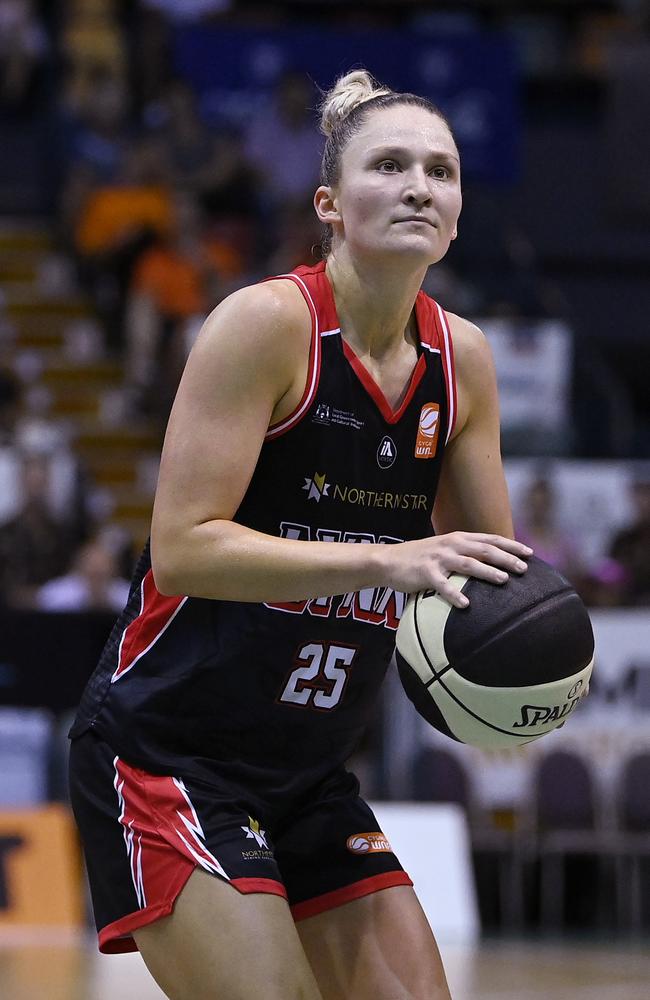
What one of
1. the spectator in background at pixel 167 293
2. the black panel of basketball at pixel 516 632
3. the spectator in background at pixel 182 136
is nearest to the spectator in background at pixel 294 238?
the spectator in background at pixel 167 293

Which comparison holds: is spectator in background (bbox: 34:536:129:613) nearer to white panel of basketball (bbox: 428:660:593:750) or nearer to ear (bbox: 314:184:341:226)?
ear (bbox: 314:184:341:226)

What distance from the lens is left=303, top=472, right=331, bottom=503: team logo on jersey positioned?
3.09 metres

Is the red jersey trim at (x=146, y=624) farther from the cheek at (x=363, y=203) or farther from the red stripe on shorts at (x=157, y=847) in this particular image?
the cheek at (x=363, y=203)

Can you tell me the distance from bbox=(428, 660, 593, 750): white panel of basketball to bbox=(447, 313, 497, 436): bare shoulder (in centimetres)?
60

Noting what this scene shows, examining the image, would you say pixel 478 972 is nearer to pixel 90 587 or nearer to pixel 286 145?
pixel 90 587

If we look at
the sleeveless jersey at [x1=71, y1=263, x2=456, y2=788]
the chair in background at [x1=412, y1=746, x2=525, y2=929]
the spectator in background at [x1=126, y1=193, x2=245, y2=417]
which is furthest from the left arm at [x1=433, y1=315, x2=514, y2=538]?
the spectator in background at [x1=126, y1=193, x2=245, y2=417]

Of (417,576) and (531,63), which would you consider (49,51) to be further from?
(417,576)

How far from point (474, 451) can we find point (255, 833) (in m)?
0.86

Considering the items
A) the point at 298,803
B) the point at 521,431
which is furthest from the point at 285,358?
the point at 521,431

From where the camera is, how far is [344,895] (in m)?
3.27

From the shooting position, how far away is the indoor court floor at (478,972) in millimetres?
6445

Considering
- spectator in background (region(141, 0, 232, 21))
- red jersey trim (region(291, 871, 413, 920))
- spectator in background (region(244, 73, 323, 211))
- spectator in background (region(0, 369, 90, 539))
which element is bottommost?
red jersey trim (region(291, 871, 413, 920))

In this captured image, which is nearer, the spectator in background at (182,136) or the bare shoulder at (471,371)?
the bare shoulder at (471,371)

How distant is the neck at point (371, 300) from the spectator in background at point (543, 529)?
21.7ft
